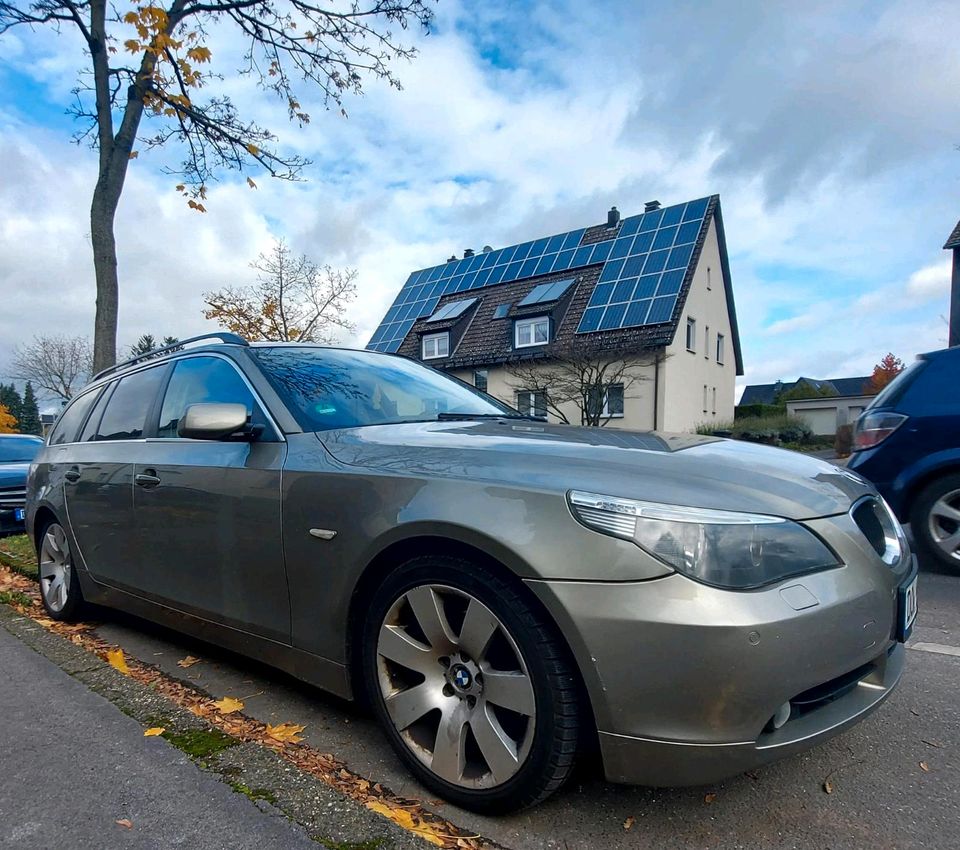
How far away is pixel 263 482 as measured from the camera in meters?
2.64

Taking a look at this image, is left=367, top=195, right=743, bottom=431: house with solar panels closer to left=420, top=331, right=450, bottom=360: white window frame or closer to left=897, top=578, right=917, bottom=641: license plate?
left=420, top=331, right=450, bottom=360: white window frame

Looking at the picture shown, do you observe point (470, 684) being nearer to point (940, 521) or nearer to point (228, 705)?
point (228, 705)

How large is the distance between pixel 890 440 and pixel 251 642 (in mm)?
4701

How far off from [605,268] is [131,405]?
2301 centimetres

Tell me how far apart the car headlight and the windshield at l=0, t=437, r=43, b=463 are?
33.6 ft

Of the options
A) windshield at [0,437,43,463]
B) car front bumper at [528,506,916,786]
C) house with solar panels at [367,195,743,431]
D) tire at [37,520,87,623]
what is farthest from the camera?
house with solar panels at [367,195,743,431]

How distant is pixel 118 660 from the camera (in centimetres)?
348

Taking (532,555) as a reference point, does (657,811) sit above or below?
below

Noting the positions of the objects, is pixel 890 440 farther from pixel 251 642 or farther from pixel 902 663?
pixel 251 642

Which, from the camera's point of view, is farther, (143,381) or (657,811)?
(143,381)

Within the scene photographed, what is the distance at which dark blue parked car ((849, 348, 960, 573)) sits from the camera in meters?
4.91

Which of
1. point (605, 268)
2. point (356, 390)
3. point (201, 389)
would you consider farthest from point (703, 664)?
point (605, 268)

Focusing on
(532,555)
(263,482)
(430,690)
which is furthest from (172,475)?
(532,555)

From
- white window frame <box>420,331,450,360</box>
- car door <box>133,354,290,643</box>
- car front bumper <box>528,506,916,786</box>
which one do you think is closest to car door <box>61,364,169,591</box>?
car door <box>133,354,290,643</box>
